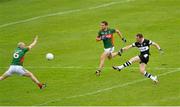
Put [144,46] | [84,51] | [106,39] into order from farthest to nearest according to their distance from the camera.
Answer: [84,51]
[106,39]
[144,46]

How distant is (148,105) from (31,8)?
29.9m

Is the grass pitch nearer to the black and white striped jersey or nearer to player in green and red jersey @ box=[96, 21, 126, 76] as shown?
player in green and red jersey @ box=[96, 21, 126, 76]

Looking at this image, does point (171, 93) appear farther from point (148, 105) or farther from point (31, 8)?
point (31, 8)

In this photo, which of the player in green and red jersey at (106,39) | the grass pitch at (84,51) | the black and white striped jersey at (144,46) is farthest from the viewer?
the player in green and red jersey at (106,39)

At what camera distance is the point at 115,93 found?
95.3ft

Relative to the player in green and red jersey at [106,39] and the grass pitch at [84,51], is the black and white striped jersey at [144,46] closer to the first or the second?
the grass pitch at [84,51]

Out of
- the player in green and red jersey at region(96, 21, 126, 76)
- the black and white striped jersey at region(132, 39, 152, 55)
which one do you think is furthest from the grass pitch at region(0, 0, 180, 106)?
the black and white striped jersey at region(132, 39, 152, 55)

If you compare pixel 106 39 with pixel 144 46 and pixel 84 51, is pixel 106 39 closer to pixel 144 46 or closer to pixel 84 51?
pixel 144 46

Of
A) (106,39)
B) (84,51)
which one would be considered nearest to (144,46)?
(106,39)

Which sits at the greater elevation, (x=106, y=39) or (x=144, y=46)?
(x=106, y=39)

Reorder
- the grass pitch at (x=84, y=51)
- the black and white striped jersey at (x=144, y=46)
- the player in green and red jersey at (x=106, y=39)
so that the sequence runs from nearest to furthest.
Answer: the grass pitch at (x=84, y=51)
the black and white striped jersey at (x=144, y=46)
the player in green and red jersey at (x=106, y=39)

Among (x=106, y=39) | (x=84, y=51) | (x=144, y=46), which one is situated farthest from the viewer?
(x=84, y=51)

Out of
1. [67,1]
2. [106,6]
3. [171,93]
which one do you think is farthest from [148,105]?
[67,1]

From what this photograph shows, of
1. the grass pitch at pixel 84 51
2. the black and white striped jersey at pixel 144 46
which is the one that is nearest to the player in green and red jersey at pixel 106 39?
the grass pitch at pixel 84 51
